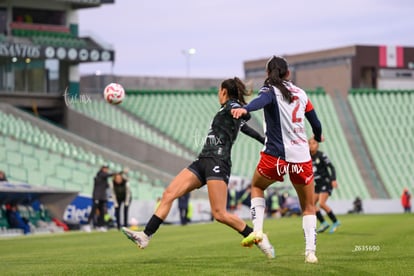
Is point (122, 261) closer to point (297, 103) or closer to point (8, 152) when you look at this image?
point (297, 103)

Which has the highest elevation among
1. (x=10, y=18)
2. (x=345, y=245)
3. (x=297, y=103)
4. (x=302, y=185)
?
(x=10, y=18)

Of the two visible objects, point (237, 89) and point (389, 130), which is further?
point (389, 130)

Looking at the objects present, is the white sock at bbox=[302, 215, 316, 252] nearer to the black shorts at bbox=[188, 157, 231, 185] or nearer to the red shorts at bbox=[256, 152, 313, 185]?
the red shorts at bbox=[256, 152, 313, 185]

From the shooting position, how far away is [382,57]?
71.4m

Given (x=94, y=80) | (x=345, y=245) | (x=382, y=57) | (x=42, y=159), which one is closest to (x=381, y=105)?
(x=382, y=57)

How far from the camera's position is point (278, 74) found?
12234mm

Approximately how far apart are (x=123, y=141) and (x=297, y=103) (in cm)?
3878

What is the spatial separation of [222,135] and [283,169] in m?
1.28

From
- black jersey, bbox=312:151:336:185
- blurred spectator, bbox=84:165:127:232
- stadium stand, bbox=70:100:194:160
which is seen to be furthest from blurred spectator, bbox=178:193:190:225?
black jersey, bbox=312:151:336:185

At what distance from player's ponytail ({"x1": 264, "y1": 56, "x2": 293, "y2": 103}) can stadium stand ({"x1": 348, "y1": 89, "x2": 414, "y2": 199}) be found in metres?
42.3

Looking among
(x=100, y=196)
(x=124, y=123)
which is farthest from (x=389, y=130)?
(x=100, y=196)

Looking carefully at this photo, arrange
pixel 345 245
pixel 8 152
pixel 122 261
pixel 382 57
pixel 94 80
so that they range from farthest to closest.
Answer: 1. pixel 382 57
2. pixel 94 80
3. pixel 8 152
4. pixel 345 245
5. pixel 122 261

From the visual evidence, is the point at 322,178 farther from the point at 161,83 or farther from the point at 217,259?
the point at 161,83

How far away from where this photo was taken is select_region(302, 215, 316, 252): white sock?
12.4m
